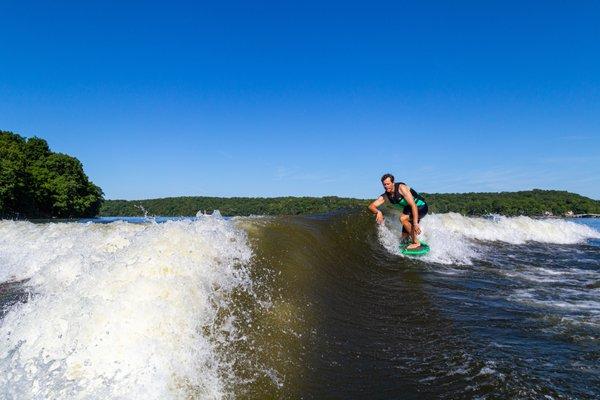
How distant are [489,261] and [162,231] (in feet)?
33.6

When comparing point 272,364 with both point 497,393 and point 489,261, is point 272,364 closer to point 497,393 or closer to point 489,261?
point 497,393

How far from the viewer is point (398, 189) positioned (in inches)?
429

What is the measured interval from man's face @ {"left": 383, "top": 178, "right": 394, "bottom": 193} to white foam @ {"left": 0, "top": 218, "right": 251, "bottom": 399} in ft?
19.7

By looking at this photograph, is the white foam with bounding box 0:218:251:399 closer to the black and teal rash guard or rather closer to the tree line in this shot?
the black and teal rash guard

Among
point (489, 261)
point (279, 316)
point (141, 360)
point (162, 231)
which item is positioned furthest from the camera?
point (489, 261)

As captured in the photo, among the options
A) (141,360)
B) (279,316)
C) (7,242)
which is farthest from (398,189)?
(7,242)

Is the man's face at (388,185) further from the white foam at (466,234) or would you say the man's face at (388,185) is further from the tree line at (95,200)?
the tree line at (95,200)

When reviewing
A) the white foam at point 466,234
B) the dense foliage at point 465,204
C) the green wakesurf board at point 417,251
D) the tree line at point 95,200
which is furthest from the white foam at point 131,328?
the dense foliage at point 465,204

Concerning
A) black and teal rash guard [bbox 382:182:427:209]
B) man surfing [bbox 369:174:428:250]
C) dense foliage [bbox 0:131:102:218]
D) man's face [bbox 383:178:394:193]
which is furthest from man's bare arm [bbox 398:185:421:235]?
dense foliage [bbox 0:131:102:218]

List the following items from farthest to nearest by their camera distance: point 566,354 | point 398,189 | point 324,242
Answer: point 398,189
point 324,242
point 566,354

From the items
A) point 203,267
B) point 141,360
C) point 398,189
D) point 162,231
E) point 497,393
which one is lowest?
point 497,393

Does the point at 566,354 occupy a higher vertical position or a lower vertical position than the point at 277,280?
lower

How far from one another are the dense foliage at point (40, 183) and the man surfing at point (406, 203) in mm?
48390

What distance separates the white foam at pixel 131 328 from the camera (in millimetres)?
3455
